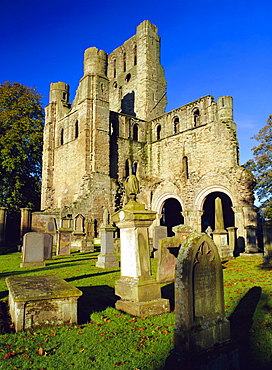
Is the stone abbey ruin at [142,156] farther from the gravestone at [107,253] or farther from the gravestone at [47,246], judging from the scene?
the gravestone at [107,253]

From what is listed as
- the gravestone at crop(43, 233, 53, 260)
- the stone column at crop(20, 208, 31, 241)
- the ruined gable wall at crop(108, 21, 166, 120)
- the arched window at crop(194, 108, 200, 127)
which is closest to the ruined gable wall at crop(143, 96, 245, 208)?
the arched window at crop(194, 108, 200, 127)

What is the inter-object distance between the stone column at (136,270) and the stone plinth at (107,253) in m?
5.48

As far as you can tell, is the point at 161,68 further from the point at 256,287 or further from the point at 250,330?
the point at 250,330

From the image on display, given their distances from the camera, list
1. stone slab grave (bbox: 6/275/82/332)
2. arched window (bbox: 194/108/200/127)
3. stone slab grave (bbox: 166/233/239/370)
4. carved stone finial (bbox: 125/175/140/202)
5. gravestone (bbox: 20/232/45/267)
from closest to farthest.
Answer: stone slab grave (bbox: 166/233/239/370), stone slab grave (bbox: 6/275/82/332), carved stone finial (bbox: 125/175/140/202), gravestone (bbox: 20/232/45/267), arched window (bbox: 194/108/200/127)

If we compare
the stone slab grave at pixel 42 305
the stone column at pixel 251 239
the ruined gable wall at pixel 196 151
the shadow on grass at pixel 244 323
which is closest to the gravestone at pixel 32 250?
the stone slab grave at pixel 42 305

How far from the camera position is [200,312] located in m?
3.55

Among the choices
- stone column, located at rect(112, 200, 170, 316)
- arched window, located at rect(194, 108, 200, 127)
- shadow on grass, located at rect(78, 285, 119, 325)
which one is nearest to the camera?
shadow on grass, located at rect(78, 285, 119, 325)

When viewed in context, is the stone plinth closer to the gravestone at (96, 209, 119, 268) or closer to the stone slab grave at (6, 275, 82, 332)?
the gravestone at (96, 209, 119, 268)

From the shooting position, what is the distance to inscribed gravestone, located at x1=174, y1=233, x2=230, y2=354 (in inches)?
133

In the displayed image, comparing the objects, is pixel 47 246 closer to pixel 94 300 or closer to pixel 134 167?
pixel 94 300

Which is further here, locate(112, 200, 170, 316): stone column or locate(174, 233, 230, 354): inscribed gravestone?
locate(112, 200, 170, 316): stone column

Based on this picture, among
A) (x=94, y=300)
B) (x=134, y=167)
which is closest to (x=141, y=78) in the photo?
(x=134, y=167)

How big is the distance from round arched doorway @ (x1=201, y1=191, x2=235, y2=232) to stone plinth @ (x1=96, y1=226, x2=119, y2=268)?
1566 cm

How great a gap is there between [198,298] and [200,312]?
0.16 m
